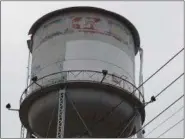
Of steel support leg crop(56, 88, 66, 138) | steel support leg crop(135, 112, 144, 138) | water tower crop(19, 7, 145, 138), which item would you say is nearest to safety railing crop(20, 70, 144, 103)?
water tower crop(19, 7, 145, 138)

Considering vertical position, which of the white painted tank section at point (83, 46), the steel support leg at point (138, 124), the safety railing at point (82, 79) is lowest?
the steel support leg at point (138, 124)

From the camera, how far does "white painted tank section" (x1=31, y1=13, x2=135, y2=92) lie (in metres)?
17.2

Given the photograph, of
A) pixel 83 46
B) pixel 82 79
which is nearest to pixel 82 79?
pixel 82 79

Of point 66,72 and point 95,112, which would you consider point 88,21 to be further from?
point 95,112

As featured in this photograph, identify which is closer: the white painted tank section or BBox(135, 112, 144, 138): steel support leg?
the white painted tank section

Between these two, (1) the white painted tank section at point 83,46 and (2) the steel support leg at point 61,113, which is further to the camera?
(1) the white painted tank section at point 83,46

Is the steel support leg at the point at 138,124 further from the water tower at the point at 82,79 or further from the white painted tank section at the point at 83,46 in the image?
the white painted tank section at the point at 83,46

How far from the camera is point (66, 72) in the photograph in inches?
664

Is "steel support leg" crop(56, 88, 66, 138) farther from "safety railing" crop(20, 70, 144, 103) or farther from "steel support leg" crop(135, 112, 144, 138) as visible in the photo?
"steel support leg" crop(135, 112, 144, 138)

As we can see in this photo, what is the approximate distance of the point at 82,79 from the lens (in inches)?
656

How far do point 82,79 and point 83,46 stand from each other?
4.57 ft

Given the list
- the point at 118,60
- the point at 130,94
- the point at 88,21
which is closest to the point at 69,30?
the point at 88,21

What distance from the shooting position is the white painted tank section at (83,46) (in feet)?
56.3

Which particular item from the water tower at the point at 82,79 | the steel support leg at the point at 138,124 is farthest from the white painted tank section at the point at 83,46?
the steel support leg at the point at 138,124
